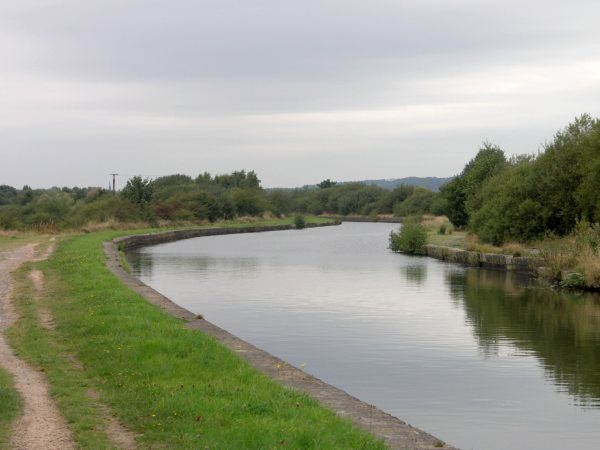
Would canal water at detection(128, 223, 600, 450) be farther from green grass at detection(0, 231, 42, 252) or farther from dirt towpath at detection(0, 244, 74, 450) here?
green grass at detection(0, 231, 42, 252)

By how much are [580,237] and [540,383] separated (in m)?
16.8

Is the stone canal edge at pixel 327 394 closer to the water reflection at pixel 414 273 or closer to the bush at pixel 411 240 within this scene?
the water reflection at pixel 414 273

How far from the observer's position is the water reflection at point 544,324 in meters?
15.3

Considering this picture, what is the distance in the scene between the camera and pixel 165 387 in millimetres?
9914

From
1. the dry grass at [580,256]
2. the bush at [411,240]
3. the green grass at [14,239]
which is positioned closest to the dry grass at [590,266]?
the dry grass at [580,256]

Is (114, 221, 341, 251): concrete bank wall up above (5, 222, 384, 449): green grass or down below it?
above

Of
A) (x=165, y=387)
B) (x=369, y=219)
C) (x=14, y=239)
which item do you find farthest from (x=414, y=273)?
(x=369, y=219)

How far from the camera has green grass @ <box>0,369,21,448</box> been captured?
7.84m

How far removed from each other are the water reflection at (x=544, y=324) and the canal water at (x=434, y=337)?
0.11 feet

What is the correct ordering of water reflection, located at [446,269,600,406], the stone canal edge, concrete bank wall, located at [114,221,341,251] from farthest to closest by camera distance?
concrete bank wall, located at [114,221,341,251] < water reflection, located at [446,269,600,406] < the stone canal edge

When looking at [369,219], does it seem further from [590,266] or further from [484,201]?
[590,266]

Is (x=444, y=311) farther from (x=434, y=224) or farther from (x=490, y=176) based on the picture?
(x=434, y=224)

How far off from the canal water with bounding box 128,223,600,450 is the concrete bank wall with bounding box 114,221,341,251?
1449 centimetres

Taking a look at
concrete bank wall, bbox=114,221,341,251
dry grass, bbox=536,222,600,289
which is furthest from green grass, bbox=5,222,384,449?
concrete bank wall, bbox=114,221,341,251
